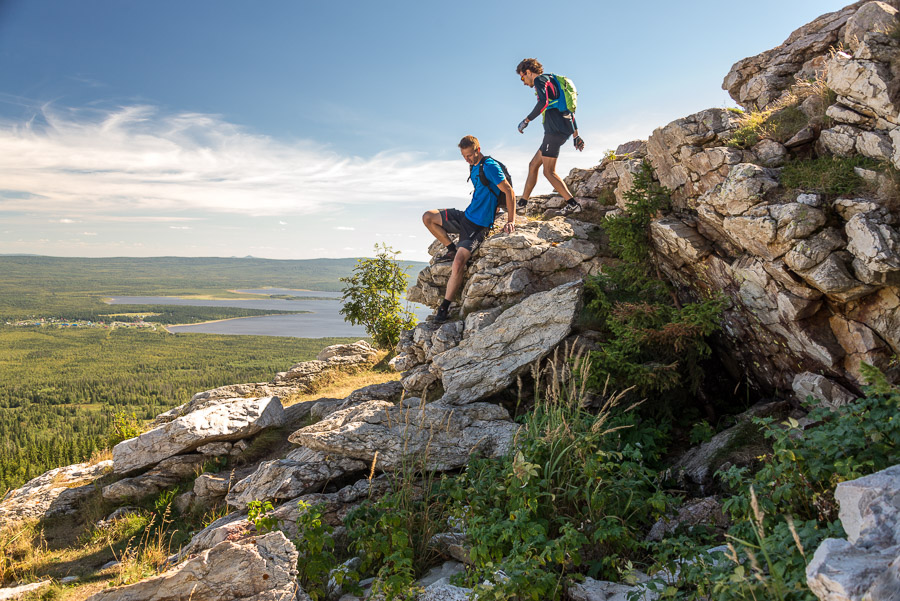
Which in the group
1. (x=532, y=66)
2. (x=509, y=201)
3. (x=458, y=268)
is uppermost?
(x=532, y=66)

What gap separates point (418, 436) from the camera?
282 inches

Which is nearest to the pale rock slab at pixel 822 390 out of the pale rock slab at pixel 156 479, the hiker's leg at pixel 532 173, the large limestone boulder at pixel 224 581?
the large limestone boulder at pixel 224 581

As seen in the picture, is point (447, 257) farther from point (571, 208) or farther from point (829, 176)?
point (829, 176)

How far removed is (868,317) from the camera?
5.82m

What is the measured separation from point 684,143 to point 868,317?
365 centimetres

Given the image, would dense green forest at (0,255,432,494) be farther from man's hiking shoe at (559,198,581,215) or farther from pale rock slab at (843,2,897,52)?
pale rock slab at (843,2,897,52)

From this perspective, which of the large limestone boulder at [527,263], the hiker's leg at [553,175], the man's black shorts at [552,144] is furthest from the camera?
the hiker's leg at [553,175]

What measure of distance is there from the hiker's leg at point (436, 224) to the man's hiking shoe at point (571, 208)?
2997 mm

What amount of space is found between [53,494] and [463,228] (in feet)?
35.0

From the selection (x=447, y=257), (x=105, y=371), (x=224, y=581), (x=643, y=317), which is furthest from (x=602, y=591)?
(x=105, y=371)

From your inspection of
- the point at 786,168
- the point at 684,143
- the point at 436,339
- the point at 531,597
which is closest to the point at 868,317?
the point at 786,168

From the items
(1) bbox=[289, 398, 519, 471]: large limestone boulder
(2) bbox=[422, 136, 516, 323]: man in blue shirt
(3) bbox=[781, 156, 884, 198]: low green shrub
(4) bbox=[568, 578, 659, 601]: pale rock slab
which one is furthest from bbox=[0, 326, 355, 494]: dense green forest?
(3) bbox=[781, 156, 884, 198]: low green shrub

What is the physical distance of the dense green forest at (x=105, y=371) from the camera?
83.3 m

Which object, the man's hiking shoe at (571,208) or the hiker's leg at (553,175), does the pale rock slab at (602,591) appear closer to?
the hiker's leg at (553,175)
